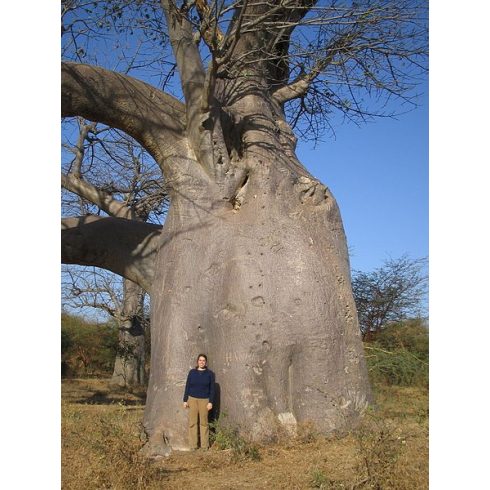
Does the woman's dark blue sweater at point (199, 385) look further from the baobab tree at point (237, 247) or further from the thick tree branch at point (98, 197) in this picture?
the thick tree branch at point (98, 197)

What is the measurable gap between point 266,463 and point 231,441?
0.35 metres

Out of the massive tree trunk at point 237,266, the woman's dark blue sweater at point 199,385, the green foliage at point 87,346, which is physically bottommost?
the green foliage at point 87,346

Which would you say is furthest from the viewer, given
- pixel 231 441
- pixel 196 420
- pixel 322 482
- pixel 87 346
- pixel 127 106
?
pixel 87 346

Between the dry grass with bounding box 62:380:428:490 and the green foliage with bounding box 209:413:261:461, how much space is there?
41mm

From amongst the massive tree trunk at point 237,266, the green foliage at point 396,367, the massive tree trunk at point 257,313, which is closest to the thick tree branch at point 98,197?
the massive tree trunk at point 237,266

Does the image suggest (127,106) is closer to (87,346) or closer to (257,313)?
(257,313)

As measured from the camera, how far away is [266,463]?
4.14 m

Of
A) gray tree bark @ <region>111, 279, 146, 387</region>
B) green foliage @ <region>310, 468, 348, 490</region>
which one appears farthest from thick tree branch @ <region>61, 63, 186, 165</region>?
gray tree bark @ <region>111, 279, 146, 387</region>

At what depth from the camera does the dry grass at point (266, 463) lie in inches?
130

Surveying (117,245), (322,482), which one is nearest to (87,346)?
(117,245)

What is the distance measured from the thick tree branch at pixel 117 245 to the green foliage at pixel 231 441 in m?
1.91

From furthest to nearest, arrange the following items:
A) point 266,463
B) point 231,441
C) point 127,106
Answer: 1. point 127,106
2. point 231,441
3. point 266,463

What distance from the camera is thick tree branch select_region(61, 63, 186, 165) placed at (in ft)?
15.9
